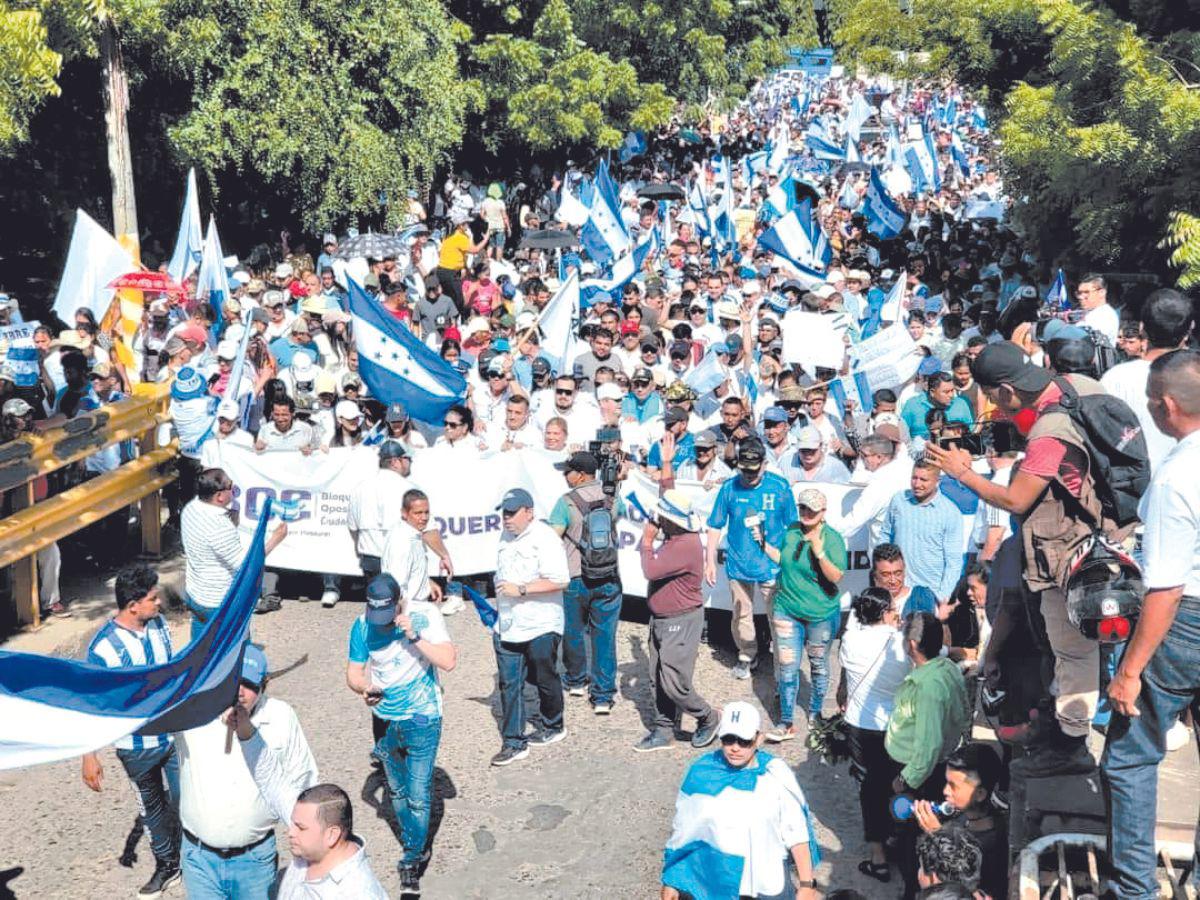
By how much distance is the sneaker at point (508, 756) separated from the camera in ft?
28.6

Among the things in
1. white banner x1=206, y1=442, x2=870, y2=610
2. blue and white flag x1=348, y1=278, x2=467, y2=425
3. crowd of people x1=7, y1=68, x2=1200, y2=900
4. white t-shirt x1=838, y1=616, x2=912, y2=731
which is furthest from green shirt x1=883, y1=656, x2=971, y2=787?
blue and white flag x1=348, y1=278, x2=467, y2=425

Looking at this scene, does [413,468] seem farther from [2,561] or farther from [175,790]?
[175,790]

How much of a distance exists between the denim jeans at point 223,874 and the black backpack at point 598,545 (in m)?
3.51

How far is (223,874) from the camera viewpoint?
19.8 feet

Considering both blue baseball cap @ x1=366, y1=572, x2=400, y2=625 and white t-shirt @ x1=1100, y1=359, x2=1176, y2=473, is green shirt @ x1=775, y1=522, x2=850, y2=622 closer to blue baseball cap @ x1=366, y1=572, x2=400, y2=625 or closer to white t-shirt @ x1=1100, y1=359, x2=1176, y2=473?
white t-shirt @ x1=1100, y1=359, x2=1176, y2=473

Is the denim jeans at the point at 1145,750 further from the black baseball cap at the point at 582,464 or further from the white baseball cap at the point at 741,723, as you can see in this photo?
the black baseball cap at the point at 582,464

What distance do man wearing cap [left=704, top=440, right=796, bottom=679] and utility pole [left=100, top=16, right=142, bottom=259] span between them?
9.80 meters

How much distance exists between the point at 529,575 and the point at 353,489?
307cm

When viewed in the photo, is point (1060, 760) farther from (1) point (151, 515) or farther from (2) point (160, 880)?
(1) point (151, 515)

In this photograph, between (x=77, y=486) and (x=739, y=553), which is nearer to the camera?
(x=739, y=553)

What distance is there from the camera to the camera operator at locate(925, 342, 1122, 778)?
218 inches

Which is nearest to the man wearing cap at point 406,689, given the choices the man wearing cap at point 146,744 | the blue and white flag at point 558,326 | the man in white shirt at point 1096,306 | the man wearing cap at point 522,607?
the man wearing cap at point 146,744

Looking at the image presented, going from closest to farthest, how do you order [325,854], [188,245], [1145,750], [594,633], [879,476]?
[1145,750], [325,854], [594,633], [879,476], [188,245]

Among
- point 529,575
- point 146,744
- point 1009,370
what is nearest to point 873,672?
point 1009,370
